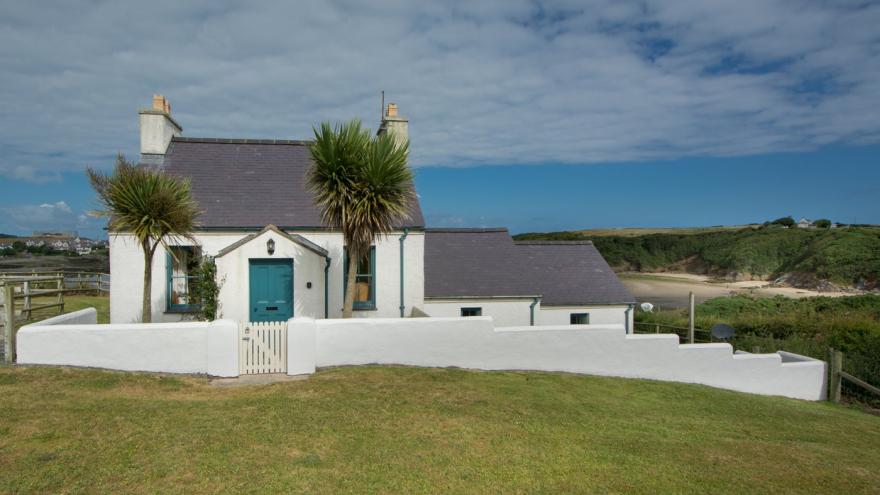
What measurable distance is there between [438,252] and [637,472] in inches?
557

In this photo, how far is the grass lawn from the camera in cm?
623

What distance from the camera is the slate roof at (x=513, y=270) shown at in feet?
61.3

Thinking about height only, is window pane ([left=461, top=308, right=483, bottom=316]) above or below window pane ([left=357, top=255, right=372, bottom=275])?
below

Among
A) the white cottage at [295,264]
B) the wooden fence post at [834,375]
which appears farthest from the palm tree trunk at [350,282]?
the wooden fence post at [834,375]

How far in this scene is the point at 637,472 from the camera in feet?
22.5

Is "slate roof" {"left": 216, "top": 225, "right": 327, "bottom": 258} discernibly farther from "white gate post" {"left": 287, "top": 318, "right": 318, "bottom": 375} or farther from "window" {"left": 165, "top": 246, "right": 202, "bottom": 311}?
"white gate post" {"left": 287, "top": 318, "right": 318, "bottom": 375}

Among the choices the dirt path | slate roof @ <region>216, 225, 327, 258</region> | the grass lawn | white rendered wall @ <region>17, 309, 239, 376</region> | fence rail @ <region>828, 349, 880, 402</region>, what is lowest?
the dirt path

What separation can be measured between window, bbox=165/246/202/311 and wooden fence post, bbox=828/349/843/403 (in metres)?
17.7

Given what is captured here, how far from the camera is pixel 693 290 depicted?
197 ft

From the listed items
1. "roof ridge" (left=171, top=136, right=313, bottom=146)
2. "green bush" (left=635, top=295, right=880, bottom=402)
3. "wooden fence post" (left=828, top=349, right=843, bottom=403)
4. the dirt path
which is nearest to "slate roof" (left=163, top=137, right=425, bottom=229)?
"roof ridge" (left=171, top=136, right=313, bottom=146)

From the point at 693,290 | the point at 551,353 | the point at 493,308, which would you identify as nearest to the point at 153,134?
the point at 493,308

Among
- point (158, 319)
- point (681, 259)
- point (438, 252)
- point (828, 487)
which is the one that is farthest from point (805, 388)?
point (681, 259)

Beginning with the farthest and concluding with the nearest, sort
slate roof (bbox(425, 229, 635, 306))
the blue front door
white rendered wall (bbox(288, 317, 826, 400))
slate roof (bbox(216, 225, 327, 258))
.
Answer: slate roof (bbox(425, 229, 635, 306))
the blue front door
slate roof (bbox(216, 225, 327, 258))
white rendered wall (bbox(288, 317, 826, 400))

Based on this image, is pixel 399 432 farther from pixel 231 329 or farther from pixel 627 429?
pixel 231 329
